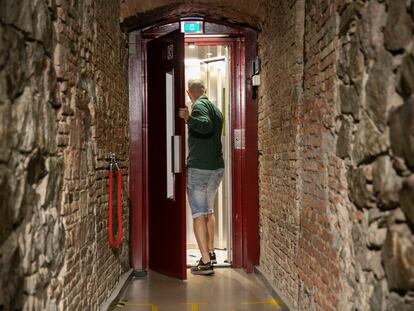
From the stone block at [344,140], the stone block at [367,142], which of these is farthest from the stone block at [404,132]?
the stone block at [344,140]

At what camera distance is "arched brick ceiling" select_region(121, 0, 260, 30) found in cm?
439

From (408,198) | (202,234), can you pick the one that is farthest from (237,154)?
(408,198)

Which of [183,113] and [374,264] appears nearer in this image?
[374,264]

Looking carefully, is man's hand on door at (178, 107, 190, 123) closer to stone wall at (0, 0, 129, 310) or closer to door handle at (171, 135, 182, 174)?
door handle at (171, 135, 182, 174)

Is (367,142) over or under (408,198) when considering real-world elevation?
over

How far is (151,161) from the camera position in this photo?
16.2ft

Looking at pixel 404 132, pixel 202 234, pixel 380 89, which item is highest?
pixel 380 89

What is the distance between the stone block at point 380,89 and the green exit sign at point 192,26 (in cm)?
330

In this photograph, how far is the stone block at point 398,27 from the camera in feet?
5.07

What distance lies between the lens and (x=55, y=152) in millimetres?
2371

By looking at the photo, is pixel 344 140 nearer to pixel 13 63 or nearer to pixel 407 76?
pixel 407 76

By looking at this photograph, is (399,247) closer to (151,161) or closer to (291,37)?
(291,37)

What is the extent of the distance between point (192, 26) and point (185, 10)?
279mm

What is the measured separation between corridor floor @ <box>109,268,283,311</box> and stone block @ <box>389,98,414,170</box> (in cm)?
236
